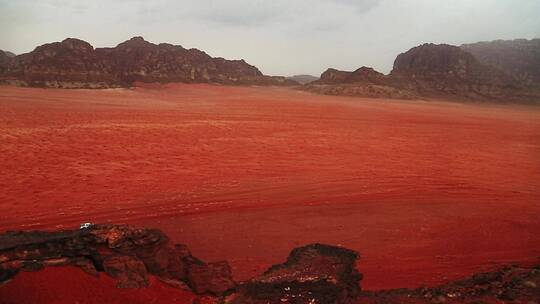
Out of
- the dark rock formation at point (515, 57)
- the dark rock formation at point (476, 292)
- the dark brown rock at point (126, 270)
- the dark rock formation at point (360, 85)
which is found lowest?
the dark rock formation at point (476, 292)

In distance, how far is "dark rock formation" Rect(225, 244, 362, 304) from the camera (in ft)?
15.9

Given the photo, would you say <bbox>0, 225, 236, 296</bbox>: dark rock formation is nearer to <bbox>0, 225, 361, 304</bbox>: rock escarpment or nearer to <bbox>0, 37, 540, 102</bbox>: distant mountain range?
<bbox>0, 225, 361, 304</bbox>: rock escarpment

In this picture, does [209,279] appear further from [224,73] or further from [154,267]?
[224,73]

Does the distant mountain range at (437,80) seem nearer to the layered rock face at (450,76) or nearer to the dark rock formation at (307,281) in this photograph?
the layered rock face at (450,76)

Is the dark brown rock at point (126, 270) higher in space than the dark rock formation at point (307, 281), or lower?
higher

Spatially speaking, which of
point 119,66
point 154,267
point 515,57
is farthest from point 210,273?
point 515,57

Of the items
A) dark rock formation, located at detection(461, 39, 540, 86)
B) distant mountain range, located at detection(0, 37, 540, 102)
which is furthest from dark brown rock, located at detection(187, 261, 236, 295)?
dark rock formation, located at detection(461, 39, 540, 86)

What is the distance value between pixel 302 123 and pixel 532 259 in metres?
16.6

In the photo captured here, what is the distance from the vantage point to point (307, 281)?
5262 mm

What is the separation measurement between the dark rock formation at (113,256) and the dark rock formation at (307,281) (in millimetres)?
369

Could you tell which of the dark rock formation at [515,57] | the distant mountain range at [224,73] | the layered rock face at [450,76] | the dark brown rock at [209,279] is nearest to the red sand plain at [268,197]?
the dark brown rock at [209,279]

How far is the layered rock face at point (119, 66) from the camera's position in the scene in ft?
156

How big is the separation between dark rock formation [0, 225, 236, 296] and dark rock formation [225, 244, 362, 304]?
1.21ft

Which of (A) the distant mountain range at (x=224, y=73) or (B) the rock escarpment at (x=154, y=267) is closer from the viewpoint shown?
(B) the rock escarpment at (x=154, y=267)
